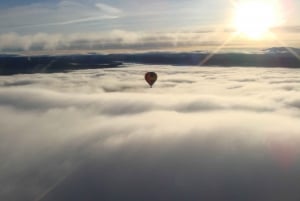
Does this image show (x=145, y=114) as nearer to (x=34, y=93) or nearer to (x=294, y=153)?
(x=294, y=153)

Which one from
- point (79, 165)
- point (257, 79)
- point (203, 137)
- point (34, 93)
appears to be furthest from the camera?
point (257, 79)

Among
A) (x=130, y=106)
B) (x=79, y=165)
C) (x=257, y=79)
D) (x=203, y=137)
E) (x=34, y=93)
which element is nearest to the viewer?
(x=79, y=165)

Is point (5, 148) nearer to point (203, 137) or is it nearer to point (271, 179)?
point (203, 137)

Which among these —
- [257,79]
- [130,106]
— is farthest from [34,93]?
[257,79]

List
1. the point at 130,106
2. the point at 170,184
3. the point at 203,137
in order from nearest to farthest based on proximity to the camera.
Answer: the point at 170,184 < the point at 203,137 < the point at 130,106

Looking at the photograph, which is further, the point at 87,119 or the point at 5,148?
the point at 87,119

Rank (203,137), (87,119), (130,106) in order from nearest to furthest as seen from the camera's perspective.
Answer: (203,137), (87,119), (130,106)

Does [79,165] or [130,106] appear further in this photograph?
[130,106]

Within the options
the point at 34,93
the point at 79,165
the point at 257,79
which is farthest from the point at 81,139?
the point at 257,79

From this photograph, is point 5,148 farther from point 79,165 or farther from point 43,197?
point 43,197
